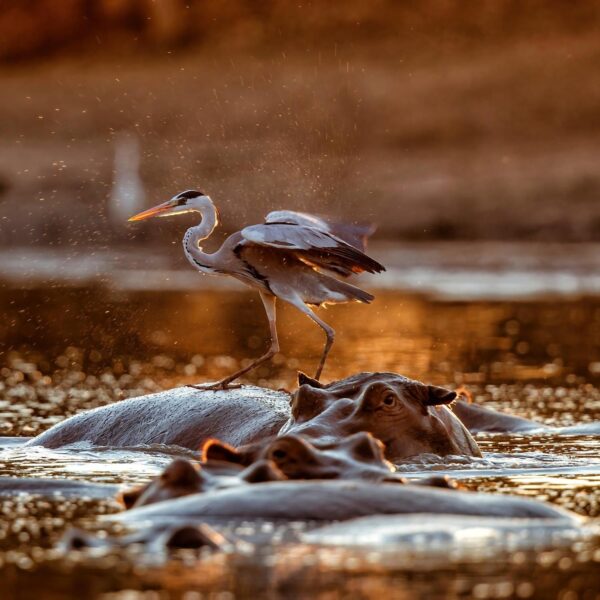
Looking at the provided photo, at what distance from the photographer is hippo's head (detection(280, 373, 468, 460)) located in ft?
24.5

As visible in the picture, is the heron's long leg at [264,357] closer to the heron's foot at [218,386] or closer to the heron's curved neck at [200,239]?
the heron's foot at [218,386]

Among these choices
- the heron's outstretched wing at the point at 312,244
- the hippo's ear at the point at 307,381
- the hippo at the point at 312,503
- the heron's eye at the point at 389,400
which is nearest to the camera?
the hippo at the point at 312,503

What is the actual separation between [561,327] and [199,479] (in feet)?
36.5

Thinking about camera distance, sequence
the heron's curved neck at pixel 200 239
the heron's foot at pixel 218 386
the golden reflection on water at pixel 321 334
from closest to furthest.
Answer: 1. the heron's foot at pixel 218 386
2. the heron's curved neck at pixel 200 239
3. the golden reflection on water at pixel 321 334

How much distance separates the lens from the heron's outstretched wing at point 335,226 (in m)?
10.2

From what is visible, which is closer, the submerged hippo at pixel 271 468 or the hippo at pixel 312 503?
the hippo at pixel 312 503

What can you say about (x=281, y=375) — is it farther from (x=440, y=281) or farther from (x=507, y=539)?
(x=440, y=281)

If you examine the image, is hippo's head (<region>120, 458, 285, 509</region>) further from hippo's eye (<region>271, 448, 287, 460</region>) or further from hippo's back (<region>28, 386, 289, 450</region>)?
hippo's back (<region>28, 386, 289, 450</region>)

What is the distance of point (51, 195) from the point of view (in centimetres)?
3027

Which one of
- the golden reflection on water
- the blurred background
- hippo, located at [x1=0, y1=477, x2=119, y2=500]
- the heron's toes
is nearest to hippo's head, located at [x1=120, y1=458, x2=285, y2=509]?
hippo, located at [x1=0, y1=477, x2=119, y2=500]

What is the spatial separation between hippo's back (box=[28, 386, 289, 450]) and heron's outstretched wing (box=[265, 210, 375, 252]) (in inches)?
47.0

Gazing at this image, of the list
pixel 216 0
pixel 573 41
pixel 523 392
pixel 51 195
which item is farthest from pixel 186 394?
pixel 216 0

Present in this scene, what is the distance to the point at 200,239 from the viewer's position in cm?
1124

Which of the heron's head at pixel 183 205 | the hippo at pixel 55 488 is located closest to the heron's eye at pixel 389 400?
the hippo at pixel 55 488
